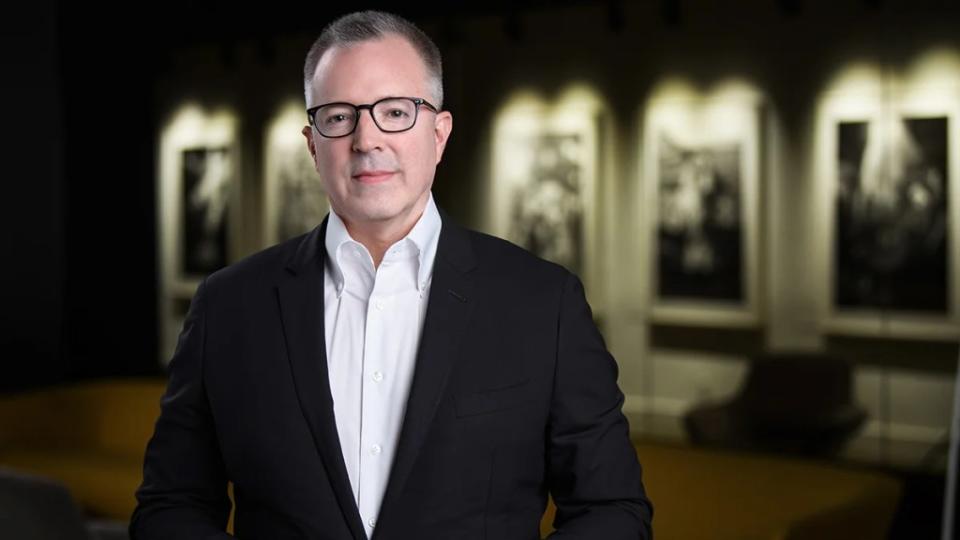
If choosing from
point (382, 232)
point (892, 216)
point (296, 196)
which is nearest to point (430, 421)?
point (382, 232)

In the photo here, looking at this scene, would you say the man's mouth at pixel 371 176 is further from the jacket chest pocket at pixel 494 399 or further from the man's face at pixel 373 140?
the jacket chest pocket at pixel 494 399

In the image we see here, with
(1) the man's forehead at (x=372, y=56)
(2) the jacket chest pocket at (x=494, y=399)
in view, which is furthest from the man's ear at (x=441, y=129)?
(2) the jacket chest pocket at (x=494, y=399)

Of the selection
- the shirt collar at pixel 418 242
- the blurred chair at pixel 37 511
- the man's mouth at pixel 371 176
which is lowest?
the blurred chair at pixel 37 511

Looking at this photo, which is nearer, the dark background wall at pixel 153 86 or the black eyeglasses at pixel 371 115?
the black eyeglasses at pixel 371 115

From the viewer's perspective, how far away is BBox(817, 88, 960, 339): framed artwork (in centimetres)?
510

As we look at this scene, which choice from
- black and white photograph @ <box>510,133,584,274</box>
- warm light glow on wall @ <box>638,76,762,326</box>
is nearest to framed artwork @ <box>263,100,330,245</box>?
black and white photograph @ <box>510,133,584,274</box>

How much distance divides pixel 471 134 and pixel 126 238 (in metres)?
2.90

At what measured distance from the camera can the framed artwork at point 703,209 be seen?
18.6ft

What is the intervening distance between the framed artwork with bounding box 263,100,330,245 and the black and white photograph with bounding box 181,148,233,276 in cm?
40

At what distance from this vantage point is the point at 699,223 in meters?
5.84

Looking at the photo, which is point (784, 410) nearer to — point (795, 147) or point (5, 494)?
point (795, 147)

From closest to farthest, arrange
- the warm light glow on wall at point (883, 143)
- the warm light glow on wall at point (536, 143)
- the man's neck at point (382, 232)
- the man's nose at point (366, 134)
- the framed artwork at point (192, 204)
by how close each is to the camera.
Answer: the man's nose at point (366, 134) → the man's neck at point (382, 232) → the warm light glow on wall at point (883, 143) → the warm light glow on wall at point (536, 143) → the framed artwork at point (192, 204)

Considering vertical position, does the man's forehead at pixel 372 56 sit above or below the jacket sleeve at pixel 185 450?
above

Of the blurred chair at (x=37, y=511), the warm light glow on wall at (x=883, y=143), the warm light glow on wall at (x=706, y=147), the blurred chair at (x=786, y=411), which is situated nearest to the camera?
the blurred chair at (x=37, y=511)
